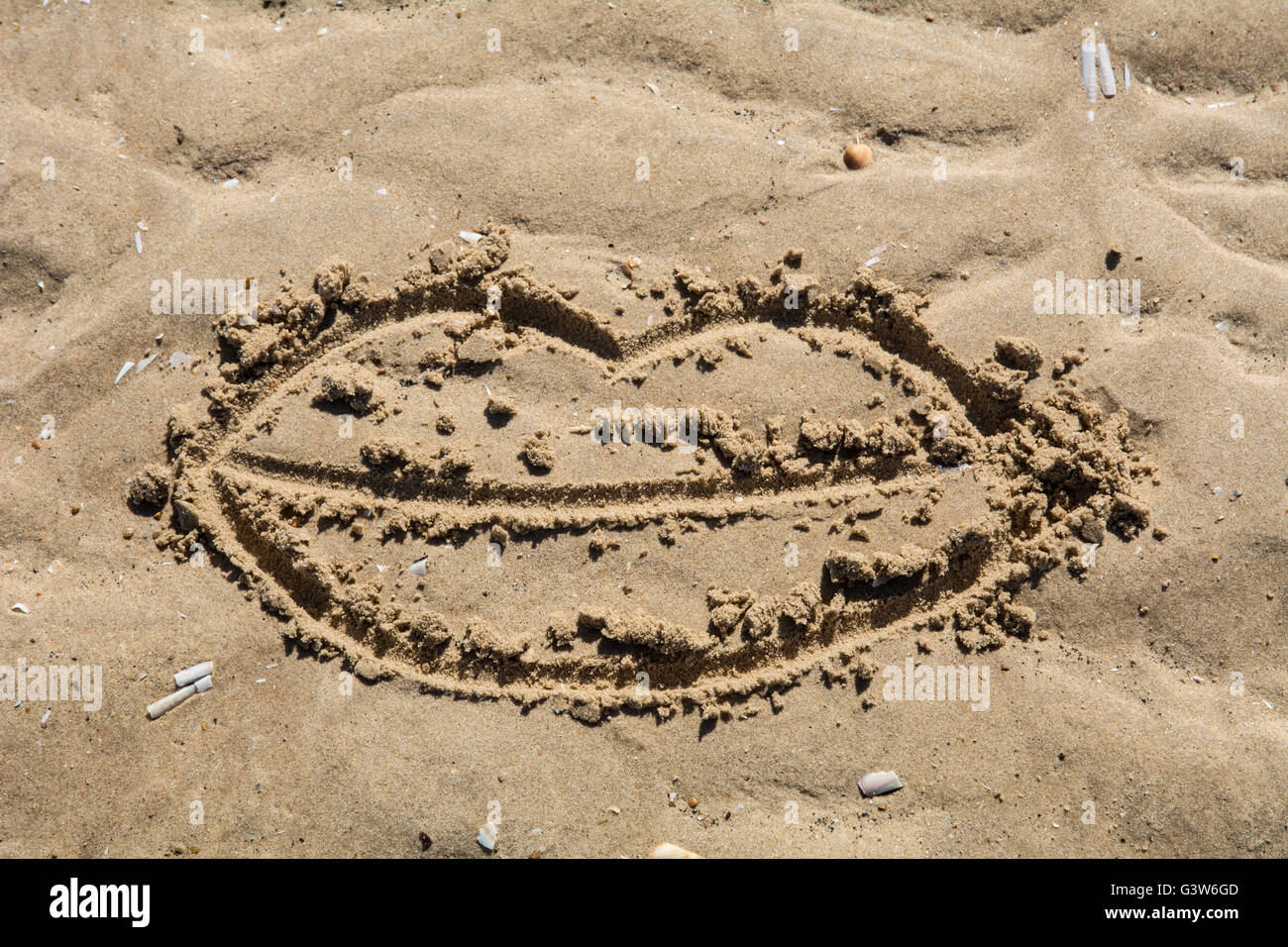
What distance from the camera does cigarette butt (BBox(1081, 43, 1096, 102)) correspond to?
4.97 m

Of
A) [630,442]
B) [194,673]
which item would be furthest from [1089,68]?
[194,673]

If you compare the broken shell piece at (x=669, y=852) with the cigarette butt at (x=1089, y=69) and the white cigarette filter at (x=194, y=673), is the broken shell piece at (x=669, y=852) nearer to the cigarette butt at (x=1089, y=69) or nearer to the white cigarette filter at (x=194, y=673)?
the white cigarette filter at (x=194, y=673)

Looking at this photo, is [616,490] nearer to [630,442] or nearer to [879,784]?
[630,442]

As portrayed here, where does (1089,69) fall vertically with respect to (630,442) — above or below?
above

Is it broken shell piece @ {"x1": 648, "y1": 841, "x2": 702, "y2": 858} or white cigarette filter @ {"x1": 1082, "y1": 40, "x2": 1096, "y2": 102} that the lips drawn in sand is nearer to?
broken shell piece @ {"x1": 648, "y1": 841, "x2": 702, "y2": 858}

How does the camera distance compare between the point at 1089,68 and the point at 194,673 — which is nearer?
the point at 194,673

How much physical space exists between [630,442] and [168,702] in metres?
3.10

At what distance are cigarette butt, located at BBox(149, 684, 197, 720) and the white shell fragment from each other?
21.7ft

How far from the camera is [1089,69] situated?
4.99 metres

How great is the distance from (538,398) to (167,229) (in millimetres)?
2574

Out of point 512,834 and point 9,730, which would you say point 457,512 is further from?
point 9,730

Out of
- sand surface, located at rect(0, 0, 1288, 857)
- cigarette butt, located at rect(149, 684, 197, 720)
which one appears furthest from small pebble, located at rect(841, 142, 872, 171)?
cigarette butt, located at rect(149, 684, 197, 720)

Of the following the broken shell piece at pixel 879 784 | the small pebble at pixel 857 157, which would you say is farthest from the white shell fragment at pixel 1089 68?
the broken shell piece at pixel 879 784

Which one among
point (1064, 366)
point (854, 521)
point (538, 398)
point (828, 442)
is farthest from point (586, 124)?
point (1064, 366)
